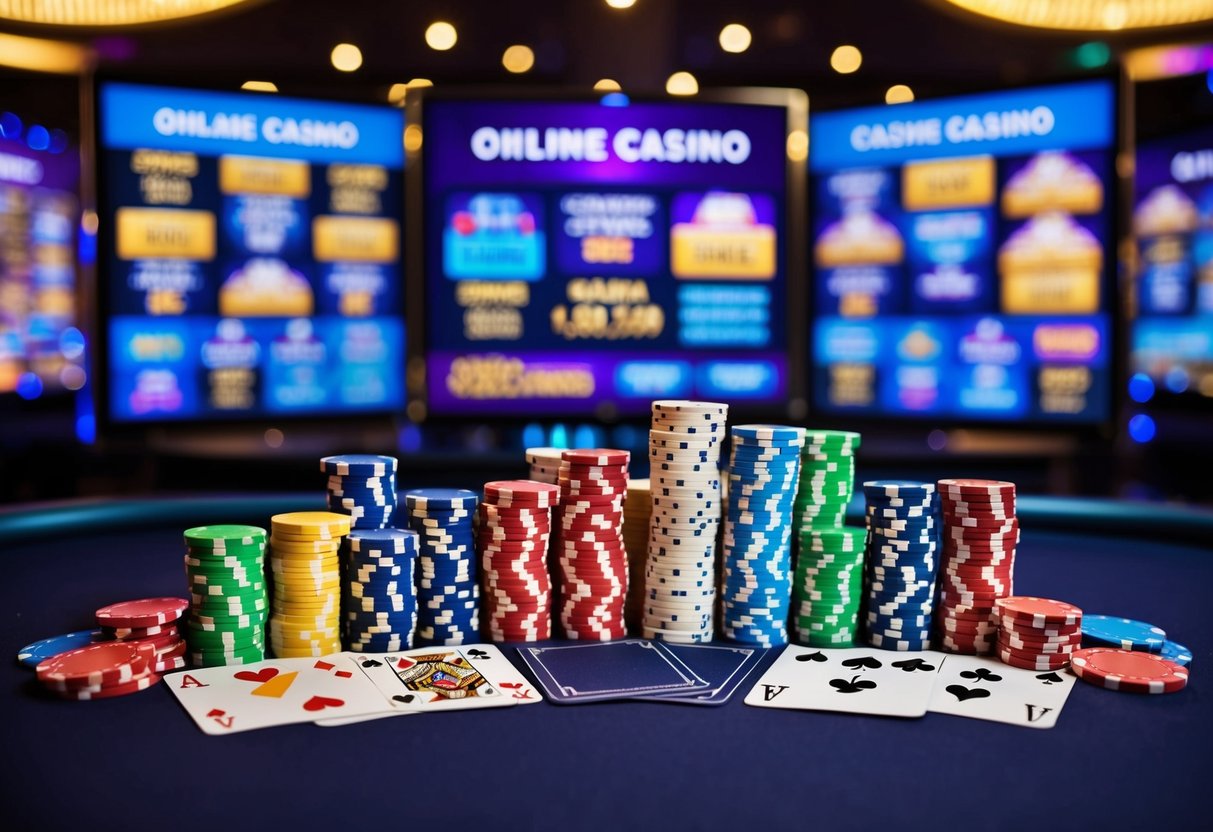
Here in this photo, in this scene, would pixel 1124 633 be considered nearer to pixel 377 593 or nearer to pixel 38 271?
pixel 377 593

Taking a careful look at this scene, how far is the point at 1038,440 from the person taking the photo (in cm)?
477

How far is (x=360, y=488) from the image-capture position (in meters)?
2.40

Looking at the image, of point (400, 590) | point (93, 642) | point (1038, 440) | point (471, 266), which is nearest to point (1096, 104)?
point (1038, 440)

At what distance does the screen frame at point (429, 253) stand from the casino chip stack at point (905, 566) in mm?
2309

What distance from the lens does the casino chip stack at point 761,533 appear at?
91.0 inches

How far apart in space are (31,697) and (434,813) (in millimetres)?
884

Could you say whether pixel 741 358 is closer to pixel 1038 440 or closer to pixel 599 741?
pixel 1038 440

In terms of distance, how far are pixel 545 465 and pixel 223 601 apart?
0.75 metres

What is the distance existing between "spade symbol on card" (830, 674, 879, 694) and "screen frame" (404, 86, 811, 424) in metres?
2.60

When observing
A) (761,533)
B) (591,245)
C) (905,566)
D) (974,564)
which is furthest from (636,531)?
(591,245)

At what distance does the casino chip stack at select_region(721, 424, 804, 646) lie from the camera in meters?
2.31

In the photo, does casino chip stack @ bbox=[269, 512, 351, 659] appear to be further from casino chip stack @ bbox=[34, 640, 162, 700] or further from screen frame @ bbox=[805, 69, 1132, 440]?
screen frame @ bbox=[805, 69, 1132, 440]

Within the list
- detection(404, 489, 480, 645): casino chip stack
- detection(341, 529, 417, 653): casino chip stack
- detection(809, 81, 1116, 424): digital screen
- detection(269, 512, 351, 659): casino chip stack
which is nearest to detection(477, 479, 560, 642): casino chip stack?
detection(404, 489, 480, 645): casino chip stack

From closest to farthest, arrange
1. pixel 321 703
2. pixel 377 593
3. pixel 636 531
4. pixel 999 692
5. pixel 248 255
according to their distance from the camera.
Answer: pixel 321 703 < pixel 999 692 < pixel 377 593 < pixel 636 531 < pixel 248 255
